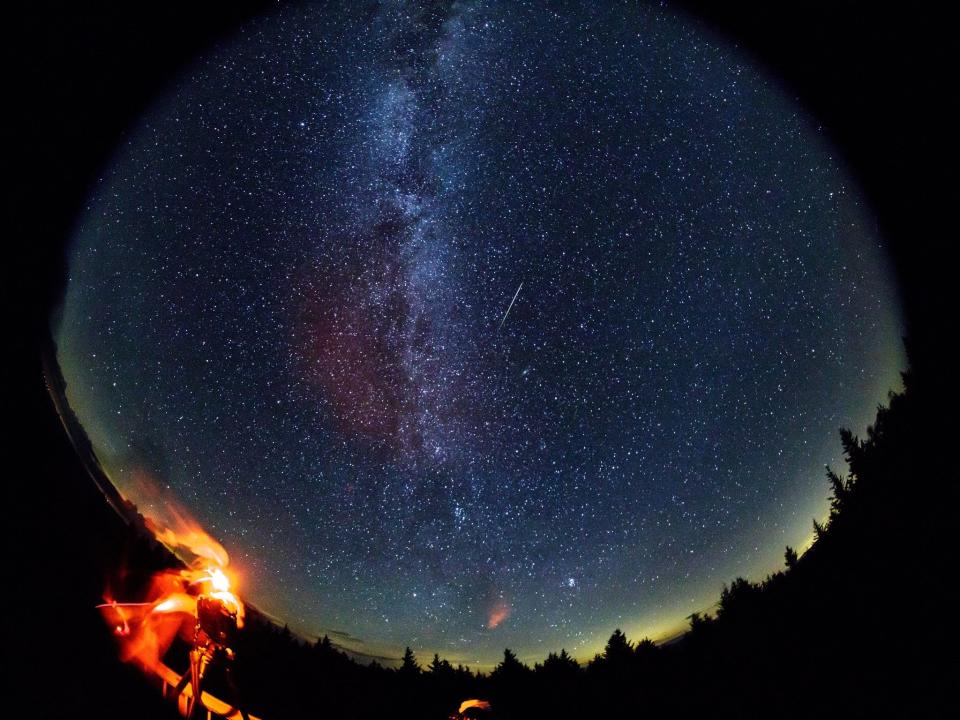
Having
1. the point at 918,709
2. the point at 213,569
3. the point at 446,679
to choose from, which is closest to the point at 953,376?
the point at 918,709

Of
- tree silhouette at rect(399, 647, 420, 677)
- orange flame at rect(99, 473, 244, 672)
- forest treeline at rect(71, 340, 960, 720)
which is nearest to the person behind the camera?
orange flame at rect(99, 473, 244, 672)

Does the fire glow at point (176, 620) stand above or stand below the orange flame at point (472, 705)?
above

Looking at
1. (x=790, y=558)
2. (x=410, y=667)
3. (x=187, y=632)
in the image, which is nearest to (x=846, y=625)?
(x=790, y=558)

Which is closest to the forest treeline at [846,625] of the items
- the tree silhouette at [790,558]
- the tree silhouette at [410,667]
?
the tree silhouette at [790,558]

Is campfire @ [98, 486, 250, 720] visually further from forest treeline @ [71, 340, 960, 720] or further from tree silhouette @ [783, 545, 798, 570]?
tree silhouette @ [783, 545, 798, 570]

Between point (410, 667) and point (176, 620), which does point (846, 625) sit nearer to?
point (176, 620)

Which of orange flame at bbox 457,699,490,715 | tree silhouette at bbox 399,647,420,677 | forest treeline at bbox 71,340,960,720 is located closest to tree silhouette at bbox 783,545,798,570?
forest treeline at bbox 71,340,960,720

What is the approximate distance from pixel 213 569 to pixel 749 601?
10510mm

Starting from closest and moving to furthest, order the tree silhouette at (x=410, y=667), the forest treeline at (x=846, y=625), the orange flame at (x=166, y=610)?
the orange flame at (x=166, y=610)
the forest treeline at (x=846, y=625)
the tree silhouette at (x=410, y=667)

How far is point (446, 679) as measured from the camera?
17.7 metres

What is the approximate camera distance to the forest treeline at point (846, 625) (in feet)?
17.1

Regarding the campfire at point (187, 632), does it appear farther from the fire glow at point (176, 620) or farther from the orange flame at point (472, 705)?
the orange flame at point (472, 705)

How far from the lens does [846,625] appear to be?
232 inches

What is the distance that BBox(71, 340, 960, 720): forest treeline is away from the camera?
5.20 metres
